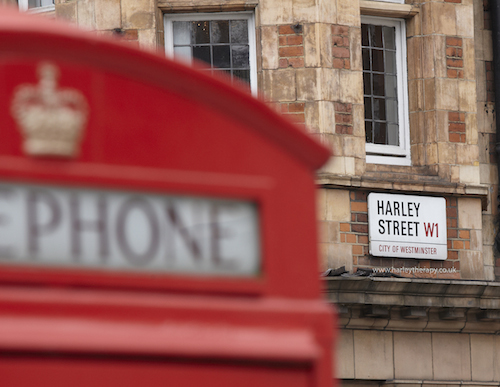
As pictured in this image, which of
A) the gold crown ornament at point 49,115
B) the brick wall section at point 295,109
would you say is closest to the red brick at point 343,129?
the brick wall section at point 295,109

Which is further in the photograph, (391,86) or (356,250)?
(391,86)

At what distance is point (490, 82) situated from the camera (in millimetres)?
12859

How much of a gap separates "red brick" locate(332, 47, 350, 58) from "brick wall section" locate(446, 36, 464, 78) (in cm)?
134

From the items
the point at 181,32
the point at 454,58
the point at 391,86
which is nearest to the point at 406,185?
the point at 391,86

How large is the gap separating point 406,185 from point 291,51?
2028 millimetres

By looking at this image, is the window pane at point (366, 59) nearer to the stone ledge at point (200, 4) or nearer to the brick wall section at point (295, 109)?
the brick wall section at point (295, 109)

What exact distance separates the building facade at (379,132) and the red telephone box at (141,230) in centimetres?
849

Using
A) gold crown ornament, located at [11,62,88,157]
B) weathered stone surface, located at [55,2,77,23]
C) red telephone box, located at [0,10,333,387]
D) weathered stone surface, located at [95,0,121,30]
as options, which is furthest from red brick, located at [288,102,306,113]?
gold crown ornament, located at [11,62,88,157]

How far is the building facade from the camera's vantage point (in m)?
11.4

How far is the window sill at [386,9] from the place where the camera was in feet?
38.9

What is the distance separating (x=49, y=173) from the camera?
233 centimetres

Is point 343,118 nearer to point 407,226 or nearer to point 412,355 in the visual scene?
point 407,226

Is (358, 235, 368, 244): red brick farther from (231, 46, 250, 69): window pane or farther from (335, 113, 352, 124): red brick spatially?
(231, 46, 250, 69): window pane

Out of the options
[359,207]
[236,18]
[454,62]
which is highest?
[236,18]
